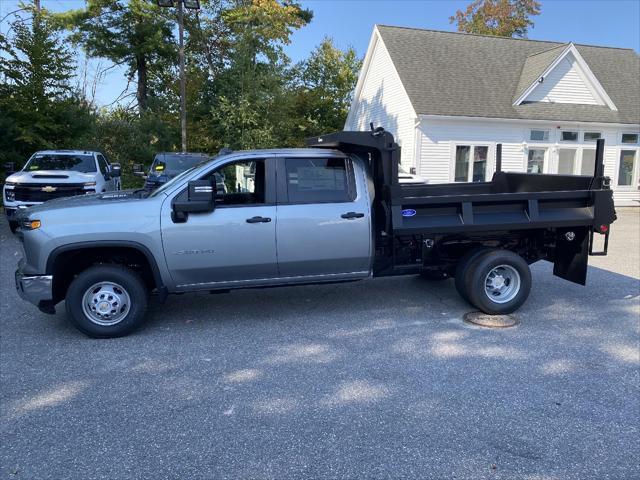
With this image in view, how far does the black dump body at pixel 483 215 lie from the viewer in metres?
5.63

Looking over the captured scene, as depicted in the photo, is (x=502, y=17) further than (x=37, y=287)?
Yes

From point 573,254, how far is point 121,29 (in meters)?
27.8

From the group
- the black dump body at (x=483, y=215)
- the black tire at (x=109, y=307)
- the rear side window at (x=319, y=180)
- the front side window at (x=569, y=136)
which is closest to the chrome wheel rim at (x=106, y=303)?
the black tire at (x=109, y=307)

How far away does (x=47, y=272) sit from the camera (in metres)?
4.97

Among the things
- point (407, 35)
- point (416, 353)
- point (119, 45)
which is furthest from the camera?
point (119, 45)

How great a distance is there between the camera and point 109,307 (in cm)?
518

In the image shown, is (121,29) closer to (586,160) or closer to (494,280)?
(586,160)

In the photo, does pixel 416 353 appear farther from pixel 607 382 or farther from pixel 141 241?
pixel 141 241

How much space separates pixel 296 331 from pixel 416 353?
133 centimetres

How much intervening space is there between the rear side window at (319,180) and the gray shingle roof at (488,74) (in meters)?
13.4

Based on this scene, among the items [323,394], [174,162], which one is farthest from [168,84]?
[323,394]

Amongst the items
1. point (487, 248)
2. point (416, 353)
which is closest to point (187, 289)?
point (416, 353)

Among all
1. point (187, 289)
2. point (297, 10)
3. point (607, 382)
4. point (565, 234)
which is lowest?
point (607, 382)

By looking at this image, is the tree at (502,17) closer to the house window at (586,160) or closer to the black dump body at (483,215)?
the house window at (586,160)
